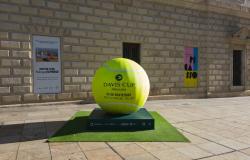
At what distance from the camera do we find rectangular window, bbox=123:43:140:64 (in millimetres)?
13023

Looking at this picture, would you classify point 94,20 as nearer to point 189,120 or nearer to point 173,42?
point 173,42

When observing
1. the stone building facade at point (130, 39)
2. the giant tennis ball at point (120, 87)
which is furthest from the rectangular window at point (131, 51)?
the giant tennis ball at point (120, 87)

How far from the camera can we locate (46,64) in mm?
10883

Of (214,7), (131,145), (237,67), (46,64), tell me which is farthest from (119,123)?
(237,67)

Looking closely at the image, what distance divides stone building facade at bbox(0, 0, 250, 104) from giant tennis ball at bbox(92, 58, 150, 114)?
5.33 metres

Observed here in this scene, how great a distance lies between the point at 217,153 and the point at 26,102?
8.08 meters

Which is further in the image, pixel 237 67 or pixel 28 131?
pixel 237 67

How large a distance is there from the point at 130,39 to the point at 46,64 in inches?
177

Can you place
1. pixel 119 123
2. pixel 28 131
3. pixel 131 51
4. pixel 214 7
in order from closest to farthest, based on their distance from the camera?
pixel 119 123 → pixel 28 131 → pixel 131 51 → pixel 214 7

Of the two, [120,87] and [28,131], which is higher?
[120,87]

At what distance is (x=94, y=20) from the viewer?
11.9 metres

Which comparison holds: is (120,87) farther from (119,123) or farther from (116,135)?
(116,135)

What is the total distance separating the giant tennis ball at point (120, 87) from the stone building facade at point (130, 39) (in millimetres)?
5327

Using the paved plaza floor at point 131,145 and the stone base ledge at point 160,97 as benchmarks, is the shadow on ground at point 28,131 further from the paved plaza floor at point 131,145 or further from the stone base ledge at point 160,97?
the stone base ledge at point 160,97
